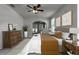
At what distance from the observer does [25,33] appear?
476 inches

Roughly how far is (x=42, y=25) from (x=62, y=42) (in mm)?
8499

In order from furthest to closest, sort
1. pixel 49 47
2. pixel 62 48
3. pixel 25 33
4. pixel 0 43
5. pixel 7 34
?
pixel 25 33 < pixel 7 34 < pixel 0 43 < pixel 62 48 < pixel 49 47

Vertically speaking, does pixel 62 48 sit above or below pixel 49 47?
below

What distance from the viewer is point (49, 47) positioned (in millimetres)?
2592

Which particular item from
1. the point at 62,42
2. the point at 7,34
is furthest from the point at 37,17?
the point at 62,42

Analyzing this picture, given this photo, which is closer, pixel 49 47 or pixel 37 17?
pixel 49 47
